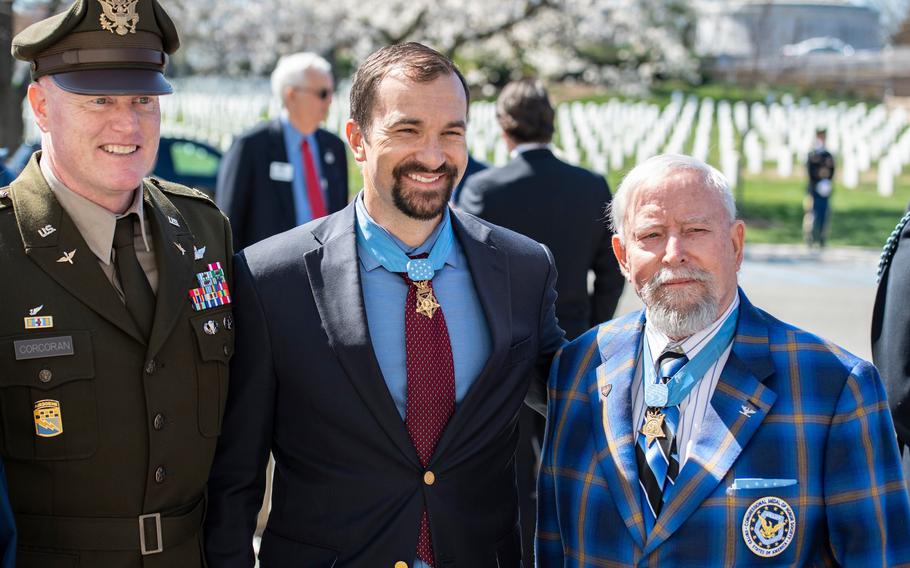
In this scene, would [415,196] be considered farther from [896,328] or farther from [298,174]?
[298,174]

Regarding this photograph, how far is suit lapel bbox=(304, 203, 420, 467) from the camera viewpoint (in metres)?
2.59

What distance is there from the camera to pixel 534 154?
5.35m

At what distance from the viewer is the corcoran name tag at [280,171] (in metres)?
5.88

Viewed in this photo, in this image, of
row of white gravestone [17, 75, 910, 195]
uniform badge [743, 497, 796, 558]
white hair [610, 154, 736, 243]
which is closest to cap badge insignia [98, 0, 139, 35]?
white hair [610, 154, 736, 243]

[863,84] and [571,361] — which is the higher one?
[863,84]

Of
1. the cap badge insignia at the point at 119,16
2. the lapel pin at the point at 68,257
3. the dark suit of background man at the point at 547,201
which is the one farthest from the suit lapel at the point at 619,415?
the dark suit of background man at the point at 547,201

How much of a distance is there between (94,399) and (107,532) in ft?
1.03

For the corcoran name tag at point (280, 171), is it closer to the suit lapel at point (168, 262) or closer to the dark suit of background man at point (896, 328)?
the suit lapel at point (168, 262)

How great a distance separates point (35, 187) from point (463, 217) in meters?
1.13

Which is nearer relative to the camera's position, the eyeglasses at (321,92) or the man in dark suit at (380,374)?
the man in dark suit at (380,374)

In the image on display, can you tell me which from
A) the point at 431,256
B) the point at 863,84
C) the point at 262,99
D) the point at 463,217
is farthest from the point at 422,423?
the point at 863,84

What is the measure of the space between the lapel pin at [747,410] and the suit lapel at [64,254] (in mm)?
1430

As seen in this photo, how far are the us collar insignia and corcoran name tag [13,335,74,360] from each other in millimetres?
325

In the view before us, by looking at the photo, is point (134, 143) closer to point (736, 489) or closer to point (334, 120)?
point (736, 489)
